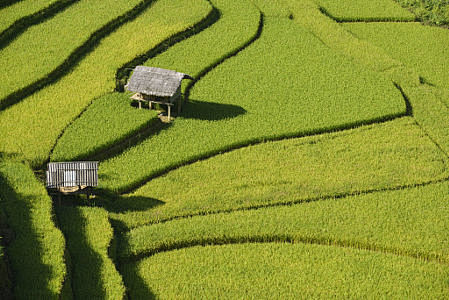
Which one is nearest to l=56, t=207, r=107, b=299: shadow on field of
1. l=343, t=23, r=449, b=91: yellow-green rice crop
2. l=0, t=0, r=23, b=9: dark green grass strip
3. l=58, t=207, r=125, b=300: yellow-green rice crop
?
l=58, t=207, r=125, b=300: yellow-green rice crop

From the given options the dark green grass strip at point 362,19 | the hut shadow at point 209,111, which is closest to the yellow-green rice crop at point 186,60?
the hut shadow at point 209,111

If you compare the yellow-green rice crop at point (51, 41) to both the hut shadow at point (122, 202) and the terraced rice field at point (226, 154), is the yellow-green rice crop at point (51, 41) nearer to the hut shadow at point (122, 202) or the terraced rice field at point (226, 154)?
the terraced rice field at point (226, 154)

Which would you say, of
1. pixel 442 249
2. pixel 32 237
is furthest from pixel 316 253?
pixel 32 237

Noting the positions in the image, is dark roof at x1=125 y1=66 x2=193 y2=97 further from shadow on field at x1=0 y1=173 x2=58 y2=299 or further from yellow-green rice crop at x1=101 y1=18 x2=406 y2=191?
shadow on field at x1=0 y1=173 x2=58 y2=299

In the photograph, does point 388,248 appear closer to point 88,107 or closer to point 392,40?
point 88,107

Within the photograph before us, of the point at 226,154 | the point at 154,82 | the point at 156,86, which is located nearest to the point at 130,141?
the point at 156,86

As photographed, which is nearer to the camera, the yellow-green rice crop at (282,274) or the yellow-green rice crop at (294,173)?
the yellow-green rice crop at (282,274)
